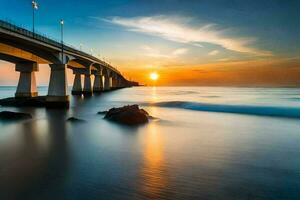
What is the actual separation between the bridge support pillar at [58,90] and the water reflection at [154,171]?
2754cm

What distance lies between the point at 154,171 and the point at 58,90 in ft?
113

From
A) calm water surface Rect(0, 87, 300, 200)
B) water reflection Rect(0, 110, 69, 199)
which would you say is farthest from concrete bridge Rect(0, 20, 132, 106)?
water reflection Rect(0, 110, 69, 199)

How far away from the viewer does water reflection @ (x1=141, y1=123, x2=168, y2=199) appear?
851 cm

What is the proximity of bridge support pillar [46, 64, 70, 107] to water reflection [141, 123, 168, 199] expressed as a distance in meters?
27.5

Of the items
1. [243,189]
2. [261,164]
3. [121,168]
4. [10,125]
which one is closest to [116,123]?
[10,125]

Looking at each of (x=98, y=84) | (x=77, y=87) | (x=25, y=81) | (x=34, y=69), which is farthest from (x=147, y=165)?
(x=98, y=84)

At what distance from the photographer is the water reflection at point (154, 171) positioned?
8.51 metres

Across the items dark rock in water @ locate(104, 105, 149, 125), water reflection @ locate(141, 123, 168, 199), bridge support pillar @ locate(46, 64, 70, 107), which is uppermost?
bridge support pillar @ locate(46, 64, 70, 107)

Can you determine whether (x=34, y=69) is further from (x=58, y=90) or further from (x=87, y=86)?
(x=87, y=86)

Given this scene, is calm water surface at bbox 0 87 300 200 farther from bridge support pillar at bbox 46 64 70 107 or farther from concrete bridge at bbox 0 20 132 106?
bridge support pillar at bbox 46 64 70 107

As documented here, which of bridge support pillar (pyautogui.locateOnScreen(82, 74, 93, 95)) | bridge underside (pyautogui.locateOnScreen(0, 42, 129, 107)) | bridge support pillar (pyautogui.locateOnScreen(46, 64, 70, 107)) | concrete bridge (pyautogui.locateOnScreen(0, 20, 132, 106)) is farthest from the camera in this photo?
bridge support pillar (pyautogui.locateOnScreen(82, 74, 93, 95))

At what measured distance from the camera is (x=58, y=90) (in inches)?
1644

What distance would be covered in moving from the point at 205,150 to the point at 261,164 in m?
3.54

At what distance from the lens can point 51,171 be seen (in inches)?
416
